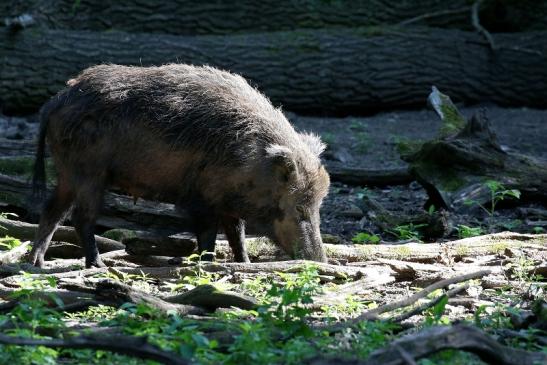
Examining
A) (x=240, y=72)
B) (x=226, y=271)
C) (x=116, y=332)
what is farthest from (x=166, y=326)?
(x=240, y=72)

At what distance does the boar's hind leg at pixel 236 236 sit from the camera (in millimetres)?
7492

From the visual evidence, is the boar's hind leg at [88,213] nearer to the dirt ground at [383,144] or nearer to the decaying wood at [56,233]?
the decaying wood at [56,233]

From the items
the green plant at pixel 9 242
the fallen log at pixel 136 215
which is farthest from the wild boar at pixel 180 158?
the fallen log at pixel 136 215

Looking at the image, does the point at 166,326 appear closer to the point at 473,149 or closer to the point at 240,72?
the point at 473,149

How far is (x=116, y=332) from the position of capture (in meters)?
4.82

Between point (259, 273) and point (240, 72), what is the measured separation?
7.31 metres

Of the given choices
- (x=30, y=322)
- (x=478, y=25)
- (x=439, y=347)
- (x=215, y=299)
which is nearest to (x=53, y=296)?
(x=30, y=322)

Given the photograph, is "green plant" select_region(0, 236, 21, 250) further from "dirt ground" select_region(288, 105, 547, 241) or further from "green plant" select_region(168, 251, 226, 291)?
"dirt ground" select_region(288, 105, 547, 241)

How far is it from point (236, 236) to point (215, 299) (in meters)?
2.02

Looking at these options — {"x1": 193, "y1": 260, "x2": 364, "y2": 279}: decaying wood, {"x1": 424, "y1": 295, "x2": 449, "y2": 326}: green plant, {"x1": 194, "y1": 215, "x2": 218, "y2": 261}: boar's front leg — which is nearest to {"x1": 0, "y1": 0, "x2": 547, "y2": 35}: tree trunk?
{"x1": 194, "y1": 215, "x2": 218, "y2": 261}: boar's front leg

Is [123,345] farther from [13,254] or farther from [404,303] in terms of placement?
[13,254]

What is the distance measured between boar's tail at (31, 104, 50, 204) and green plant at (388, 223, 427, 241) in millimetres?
2958

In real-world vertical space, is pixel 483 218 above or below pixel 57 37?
below

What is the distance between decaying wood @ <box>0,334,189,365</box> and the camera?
4027 mm
